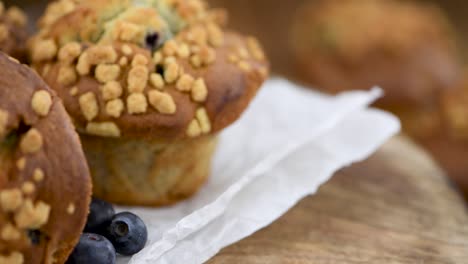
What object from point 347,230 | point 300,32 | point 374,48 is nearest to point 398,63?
point 374,48

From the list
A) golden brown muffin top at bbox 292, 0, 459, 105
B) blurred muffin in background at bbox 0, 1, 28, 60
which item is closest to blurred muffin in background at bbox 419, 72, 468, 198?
golden brown muffin top at bbox 292, 0, 459, 105

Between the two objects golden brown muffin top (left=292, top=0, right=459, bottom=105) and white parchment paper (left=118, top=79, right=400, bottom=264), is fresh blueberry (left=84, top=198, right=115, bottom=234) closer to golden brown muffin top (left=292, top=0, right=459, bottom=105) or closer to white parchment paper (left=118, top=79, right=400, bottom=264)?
white parchment paper (left=118, top=79, right=400, bottom=264)

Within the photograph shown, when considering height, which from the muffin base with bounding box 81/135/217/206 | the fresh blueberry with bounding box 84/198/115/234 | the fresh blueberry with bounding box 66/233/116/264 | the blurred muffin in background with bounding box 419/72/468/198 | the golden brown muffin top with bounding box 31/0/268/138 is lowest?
the fresh blueberry with bounding box 66/233/116/264

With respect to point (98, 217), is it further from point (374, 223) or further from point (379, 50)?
point (379, 50)

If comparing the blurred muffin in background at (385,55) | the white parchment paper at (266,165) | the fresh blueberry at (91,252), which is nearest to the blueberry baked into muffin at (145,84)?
the white parchment paper at (266,165)

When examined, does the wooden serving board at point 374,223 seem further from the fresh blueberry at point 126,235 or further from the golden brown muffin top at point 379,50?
the golden brown muffin top at point 379,50

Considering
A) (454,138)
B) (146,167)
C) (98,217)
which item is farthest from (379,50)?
(98,217)

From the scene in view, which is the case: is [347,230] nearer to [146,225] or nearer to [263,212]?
[263,212]
